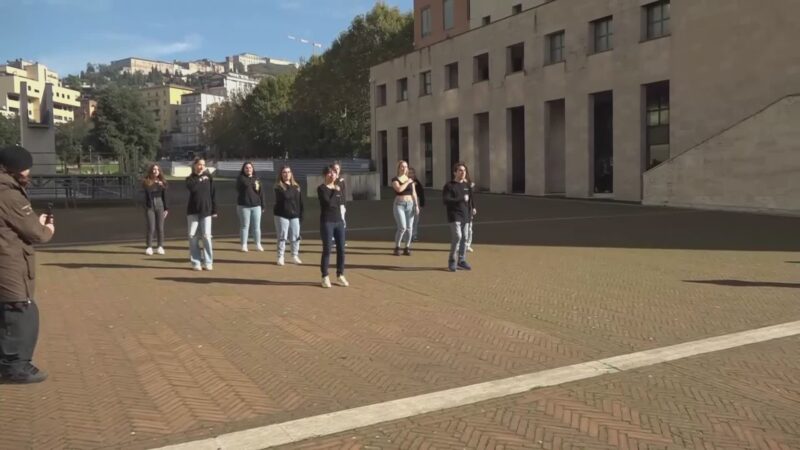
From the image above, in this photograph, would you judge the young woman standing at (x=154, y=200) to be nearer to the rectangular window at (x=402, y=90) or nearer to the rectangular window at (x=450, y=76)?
the rectangular window at (x=450, y=76)

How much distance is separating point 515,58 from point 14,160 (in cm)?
3326

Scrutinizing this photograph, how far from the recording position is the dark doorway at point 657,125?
1150 inches

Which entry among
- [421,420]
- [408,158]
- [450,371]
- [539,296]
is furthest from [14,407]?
[408,158]

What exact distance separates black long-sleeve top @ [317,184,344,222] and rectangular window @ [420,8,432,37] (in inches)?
1640

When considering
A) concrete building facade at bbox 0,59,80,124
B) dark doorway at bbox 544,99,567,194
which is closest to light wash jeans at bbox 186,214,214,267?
dark doorway at bbox 544,99,567,194

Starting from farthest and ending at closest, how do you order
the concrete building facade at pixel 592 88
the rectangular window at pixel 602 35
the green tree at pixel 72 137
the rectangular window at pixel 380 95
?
1. the green tree at pixel 72 137
2. the rectangular window at pixel 380 95
3. the rectangular window at pixel 602 35
4. the concrete building facade at pixel 592 88

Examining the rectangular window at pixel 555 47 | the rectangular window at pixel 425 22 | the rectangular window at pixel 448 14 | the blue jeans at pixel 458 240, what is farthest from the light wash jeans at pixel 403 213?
the rectangular window at pixel 425 22

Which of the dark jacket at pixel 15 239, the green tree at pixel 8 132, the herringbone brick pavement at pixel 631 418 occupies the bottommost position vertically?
the herringbone brick pavement at pixel 631 418

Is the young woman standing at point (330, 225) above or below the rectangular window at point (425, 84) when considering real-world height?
below

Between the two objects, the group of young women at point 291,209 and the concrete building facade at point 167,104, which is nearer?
the group of young women at point 291,209

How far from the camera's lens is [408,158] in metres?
47.2

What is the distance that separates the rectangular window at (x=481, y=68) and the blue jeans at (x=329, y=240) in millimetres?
30178

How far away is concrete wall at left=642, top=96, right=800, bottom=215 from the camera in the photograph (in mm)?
20484

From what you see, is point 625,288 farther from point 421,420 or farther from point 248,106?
point 248,106
